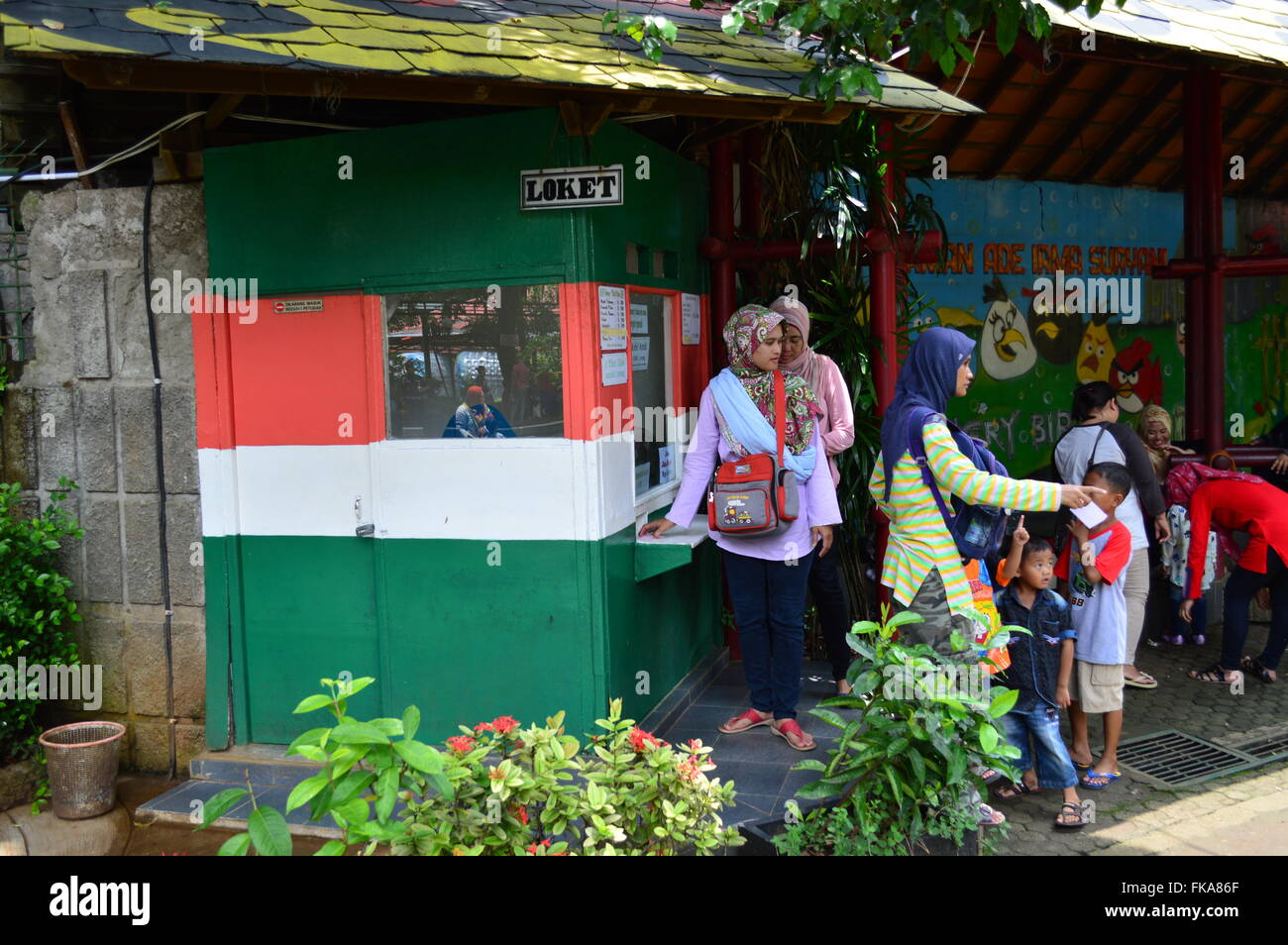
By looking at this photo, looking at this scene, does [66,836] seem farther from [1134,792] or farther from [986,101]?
[986,101]

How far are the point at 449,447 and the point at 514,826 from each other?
2.23 m

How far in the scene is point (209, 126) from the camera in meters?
5.62

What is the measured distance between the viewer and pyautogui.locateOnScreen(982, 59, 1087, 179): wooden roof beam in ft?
Answer: 27.9

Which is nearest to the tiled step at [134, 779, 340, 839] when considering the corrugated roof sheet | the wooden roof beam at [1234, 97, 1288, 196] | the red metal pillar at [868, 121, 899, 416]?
the red metal pillar at [868, 121, 899, 416]

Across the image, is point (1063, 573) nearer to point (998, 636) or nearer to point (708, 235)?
point (998, 636)

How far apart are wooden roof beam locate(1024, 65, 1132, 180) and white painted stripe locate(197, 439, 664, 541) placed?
5.57 meters

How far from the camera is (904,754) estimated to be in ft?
13.0

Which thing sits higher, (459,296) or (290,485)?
(459,296)

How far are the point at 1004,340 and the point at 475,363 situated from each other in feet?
20.1

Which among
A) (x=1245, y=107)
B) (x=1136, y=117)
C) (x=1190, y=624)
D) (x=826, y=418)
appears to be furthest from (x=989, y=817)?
(x=1245, y=107)

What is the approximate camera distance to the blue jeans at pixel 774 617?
5336mm

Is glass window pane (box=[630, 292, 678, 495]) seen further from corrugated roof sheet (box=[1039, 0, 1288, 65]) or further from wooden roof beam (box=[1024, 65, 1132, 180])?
wooden roof beam (box=[1024, 65, 1132, 180])

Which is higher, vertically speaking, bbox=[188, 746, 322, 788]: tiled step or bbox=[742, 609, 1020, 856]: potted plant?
bbox=[742, 609, 1020, 856]: potted plant
